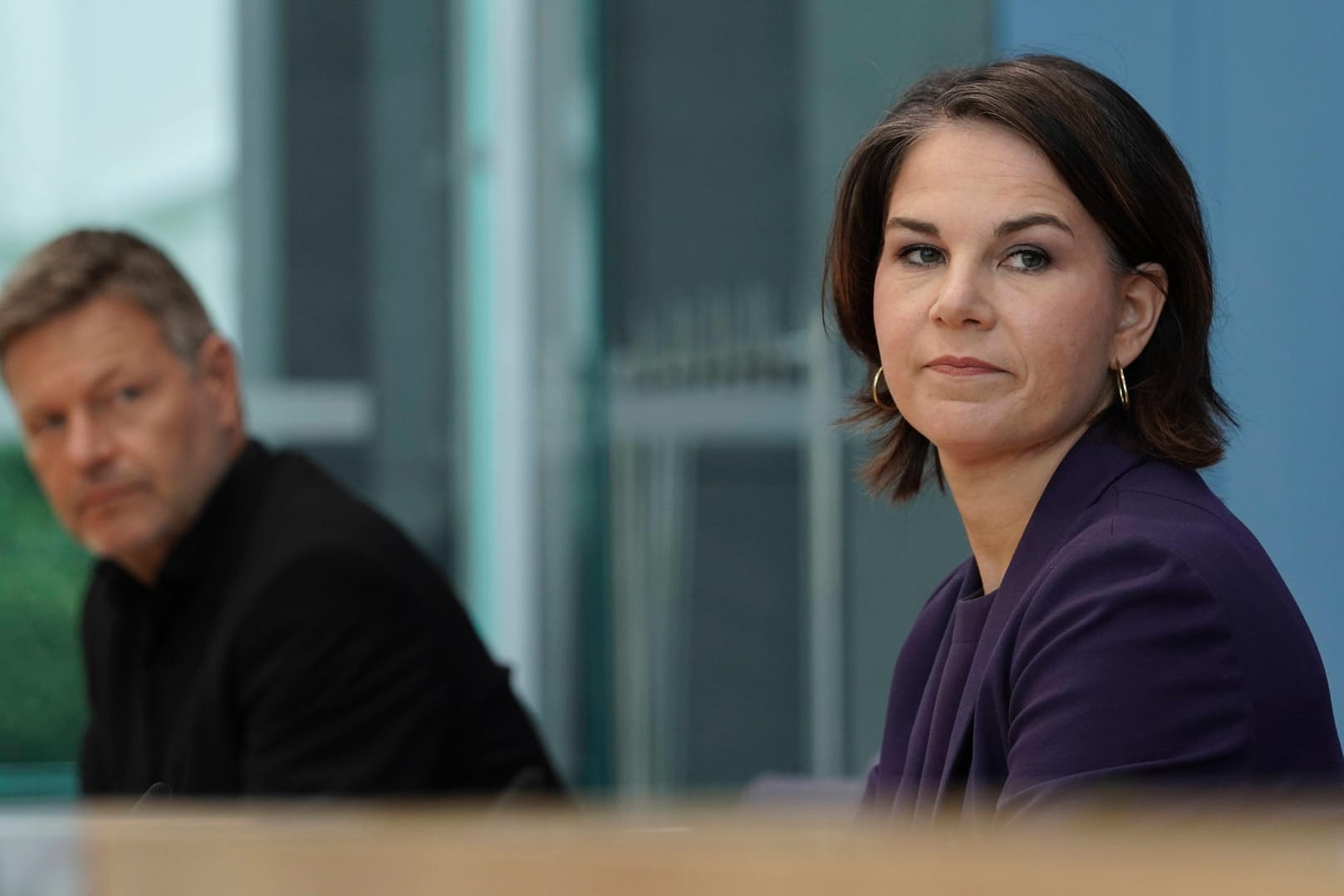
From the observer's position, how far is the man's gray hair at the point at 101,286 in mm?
2420

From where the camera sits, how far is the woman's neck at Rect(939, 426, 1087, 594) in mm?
1514

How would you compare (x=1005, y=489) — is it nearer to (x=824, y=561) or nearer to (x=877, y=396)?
(x=877, y=396)

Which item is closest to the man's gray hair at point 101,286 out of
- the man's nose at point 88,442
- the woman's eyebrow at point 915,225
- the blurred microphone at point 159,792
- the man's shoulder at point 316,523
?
the man's nose at point 88,442

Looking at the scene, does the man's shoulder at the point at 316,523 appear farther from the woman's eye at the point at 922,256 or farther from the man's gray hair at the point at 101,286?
the woman's eye at the point at 922,256

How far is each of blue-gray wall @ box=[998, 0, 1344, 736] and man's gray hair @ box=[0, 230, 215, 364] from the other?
138 cm

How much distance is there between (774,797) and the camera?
2.14m

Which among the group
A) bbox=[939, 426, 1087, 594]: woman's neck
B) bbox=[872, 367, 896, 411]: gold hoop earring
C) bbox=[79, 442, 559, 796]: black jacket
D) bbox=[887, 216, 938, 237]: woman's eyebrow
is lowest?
bbox=[79, 442, 559, 796]: black jacket

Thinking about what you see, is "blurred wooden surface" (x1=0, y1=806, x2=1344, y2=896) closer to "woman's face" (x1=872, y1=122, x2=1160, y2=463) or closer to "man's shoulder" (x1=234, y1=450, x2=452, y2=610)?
"woman's face" (x1=872, y1=122, x2=1160, y2=463)

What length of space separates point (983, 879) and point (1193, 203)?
136cm

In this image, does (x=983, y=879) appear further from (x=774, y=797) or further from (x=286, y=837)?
(x=774, y=797)

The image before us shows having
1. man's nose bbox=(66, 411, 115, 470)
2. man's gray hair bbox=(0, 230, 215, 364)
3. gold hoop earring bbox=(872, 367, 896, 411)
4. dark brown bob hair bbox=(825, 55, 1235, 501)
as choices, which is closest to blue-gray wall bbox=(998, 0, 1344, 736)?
dark brown bob hair bbox=(825, 55, 1235, 501)

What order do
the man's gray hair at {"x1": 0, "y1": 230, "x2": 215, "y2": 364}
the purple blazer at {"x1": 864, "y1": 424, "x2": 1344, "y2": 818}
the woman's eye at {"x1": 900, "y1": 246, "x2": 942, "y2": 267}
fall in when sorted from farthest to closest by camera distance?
the man's gray hair at {"x1": 0, "y1": 230, "x2": 215, "y2": 364}, the woman's eye at {"x1": 900, "y1": 246, "x2": 942, "y2": 267}, the purple blazer at {"x1": 864, "y1": 424, "x2": 1344, "y2": 818}

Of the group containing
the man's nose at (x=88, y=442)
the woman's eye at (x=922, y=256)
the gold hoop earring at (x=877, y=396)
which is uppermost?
the woman's eye at (x=922, y=256)

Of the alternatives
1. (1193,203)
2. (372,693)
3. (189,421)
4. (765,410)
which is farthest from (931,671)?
(765,410)
